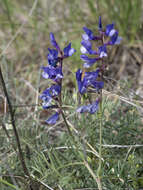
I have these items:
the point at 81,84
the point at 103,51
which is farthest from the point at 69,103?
the point at 103,51

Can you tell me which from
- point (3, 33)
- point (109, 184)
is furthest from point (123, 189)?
point (3, 33)

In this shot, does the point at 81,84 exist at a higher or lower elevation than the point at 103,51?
lower

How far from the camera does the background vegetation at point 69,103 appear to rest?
1589 millimetres

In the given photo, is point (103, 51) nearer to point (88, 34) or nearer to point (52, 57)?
point (88, 34)

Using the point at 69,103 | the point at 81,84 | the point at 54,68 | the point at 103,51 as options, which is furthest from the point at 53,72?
the point at 69,103

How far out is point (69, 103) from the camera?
193cm

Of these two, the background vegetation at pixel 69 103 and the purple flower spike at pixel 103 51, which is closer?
the purple flower spike at pixel 103 51

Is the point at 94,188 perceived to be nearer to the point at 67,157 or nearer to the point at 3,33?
the point at 67,157

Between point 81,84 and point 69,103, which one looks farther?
point 69,103

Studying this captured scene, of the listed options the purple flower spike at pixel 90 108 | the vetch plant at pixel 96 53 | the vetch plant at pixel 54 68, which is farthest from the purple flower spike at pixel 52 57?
the purple flower spike at pixel 90 108

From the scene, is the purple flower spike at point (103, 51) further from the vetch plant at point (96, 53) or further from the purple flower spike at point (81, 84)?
the purple flower spike at point (81, 84)

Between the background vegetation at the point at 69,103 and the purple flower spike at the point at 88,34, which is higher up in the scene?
the purple flower spike at the point at 88,34

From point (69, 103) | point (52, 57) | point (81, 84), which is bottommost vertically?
point (69, 103)

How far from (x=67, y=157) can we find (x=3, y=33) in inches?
96.0
